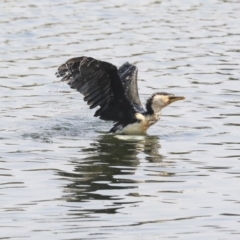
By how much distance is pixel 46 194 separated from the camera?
10.0 metres

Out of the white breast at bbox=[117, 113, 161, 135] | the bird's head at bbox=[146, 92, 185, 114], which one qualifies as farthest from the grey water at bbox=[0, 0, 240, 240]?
the bird's head at bbox=[146, 92, 185, 114]

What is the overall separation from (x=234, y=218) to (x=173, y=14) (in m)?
12.1

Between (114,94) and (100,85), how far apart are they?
0.34 meters

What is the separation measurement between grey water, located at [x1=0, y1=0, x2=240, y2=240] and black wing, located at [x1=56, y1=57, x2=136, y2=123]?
0.35 meters

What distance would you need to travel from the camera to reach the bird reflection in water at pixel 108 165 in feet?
33.3

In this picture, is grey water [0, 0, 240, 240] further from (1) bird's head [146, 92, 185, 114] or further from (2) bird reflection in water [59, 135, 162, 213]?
(1) bird's head [146, 92, 185, 114]

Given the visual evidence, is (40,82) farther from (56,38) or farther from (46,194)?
(46,194)

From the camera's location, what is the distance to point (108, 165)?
11523 mm

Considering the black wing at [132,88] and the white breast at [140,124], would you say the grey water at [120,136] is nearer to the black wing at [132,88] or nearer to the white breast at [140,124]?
the white breast at [140,124]

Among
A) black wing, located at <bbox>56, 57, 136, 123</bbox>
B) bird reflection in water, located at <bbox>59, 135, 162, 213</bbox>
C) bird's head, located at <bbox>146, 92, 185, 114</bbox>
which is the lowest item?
bird reflection in water, located at <bbox>59, 135, 162, 213</bbox>

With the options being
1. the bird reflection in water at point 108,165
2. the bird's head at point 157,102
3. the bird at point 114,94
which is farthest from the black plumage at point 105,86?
the bird reflection in water at point 108,165

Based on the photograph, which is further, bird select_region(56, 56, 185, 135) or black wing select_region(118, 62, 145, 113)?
black wing select_region(118, 62, 145, 113)

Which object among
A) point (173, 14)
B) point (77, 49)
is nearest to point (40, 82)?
point (77, 49)

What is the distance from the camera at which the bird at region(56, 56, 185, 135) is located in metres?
12.3
